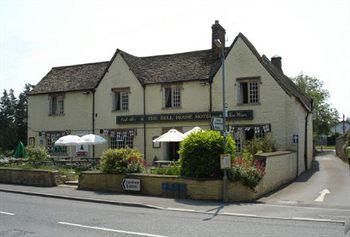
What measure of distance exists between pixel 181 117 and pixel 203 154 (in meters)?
12.4

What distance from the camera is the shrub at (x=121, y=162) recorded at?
19734 millimetres

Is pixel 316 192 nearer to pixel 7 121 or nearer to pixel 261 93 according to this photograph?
pixel 261 93

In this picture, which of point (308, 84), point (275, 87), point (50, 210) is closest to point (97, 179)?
point (50, 210)

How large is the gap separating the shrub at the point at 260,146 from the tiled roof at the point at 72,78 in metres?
13.9

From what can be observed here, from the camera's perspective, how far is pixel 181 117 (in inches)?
1174

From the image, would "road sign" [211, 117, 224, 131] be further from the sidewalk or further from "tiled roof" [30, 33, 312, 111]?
"tiled roof" [30, 33, 312, 111]

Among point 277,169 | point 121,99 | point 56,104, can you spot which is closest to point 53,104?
point 56,104

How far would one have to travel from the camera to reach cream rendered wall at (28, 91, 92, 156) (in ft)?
111

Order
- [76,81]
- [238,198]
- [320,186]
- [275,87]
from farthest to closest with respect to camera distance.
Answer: [76,81] < [275,87] < [320,186] < [238,198]

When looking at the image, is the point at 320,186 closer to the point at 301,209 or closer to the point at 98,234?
the point at 301,209

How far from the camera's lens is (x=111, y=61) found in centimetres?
3303

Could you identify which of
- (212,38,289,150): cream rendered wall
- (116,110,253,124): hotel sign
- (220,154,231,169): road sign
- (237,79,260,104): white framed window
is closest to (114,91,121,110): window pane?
(116,110,253,124): hotel sign

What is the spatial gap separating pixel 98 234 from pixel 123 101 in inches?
897

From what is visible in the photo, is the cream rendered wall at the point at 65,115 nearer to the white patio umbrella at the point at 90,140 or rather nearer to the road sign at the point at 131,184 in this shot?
the white patio umbrella at the point at 90,140
